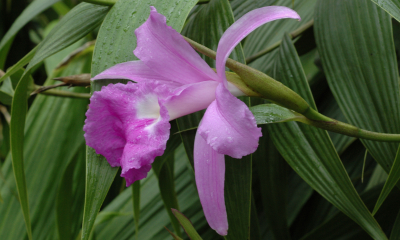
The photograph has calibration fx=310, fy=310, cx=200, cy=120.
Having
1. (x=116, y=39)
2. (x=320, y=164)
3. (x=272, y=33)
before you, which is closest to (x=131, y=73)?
(x=116, y=39)

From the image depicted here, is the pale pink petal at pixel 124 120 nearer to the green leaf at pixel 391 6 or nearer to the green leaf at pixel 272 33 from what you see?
the green leaf at pixel 391 6

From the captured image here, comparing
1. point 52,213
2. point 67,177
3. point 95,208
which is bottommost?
point 52,213

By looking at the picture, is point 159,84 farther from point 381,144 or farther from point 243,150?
point 381,144

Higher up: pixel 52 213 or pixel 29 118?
pixel 29 118

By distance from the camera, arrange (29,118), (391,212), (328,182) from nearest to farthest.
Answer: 1. (328,182)
2. (391,212)
3. (29,118)

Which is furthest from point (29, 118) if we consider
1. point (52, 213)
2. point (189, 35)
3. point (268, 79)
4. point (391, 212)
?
point (391, 212)

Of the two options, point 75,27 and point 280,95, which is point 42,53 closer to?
point 75,27
